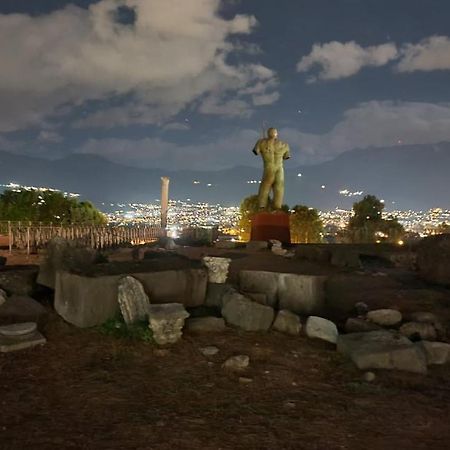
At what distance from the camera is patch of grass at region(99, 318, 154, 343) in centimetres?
514

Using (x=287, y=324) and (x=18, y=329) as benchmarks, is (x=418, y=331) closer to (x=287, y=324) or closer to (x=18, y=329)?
(x=287, y=324)

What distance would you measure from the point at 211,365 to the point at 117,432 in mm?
1559

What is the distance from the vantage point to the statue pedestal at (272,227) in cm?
1636

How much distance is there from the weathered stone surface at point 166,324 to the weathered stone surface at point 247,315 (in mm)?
866

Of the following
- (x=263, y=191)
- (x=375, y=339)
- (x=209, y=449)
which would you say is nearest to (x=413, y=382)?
(x=375, y=339)

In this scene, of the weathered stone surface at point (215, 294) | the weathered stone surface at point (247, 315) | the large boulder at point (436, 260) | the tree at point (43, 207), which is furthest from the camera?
the tree at point (43, 207)

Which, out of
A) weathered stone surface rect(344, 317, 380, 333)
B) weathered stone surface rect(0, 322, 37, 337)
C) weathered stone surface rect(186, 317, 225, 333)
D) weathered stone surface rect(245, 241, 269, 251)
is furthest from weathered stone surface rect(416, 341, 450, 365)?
weathered stone surface rect(245, 241, 269, 251)

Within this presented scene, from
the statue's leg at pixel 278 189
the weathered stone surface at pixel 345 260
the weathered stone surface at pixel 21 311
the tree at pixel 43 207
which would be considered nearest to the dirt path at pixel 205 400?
the weathered stone surface at pixel 21 311

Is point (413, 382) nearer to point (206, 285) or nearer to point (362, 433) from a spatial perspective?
point (362, 433)

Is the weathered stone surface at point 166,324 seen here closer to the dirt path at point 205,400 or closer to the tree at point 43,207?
the dirt path at point 205,400

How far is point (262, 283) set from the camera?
7.33 metres

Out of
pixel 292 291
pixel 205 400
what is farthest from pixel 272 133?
pixel 205 400

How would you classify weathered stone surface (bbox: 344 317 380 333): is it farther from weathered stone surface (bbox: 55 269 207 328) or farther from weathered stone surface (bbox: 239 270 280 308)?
weathered stone surface (bbox: 55 269 207 328)

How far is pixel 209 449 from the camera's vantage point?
2.94 m
